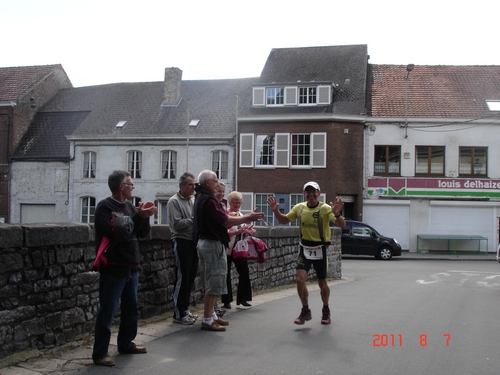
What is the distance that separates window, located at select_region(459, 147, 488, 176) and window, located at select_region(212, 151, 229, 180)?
13.2 m

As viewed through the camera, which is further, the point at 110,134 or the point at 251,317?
the point at 110,134

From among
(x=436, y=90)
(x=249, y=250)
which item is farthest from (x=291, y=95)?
(x=249, y=250)

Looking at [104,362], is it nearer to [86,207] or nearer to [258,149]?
[258,149]

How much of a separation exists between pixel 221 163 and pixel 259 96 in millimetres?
4518

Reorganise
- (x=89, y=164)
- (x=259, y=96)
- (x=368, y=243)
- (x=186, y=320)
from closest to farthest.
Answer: (x=186, y=320), (x=368, y=243), (x=259, y=96), (x=89, y=164)

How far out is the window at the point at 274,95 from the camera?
33.6 m

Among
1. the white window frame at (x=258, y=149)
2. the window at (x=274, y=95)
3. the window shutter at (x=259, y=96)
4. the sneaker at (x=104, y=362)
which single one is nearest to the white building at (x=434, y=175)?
the white window frame at (x=258, y=149)

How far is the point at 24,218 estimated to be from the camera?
36.7 m

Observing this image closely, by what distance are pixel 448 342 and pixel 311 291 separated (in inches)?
196

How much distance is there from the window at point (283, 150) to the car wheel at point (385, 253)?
280 inches

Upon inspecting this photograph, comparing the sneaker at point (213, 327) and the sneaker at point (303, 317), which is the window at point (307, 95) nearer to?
the sneaker at point (303, 317)

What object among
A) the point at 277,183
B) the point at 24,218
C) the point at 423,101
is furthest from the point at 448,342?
the point at 24,218

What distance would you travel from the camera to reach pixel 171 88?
37156mm

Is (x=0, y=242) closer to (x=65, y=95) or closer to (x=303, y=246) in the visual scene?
(x=303, y=246)
